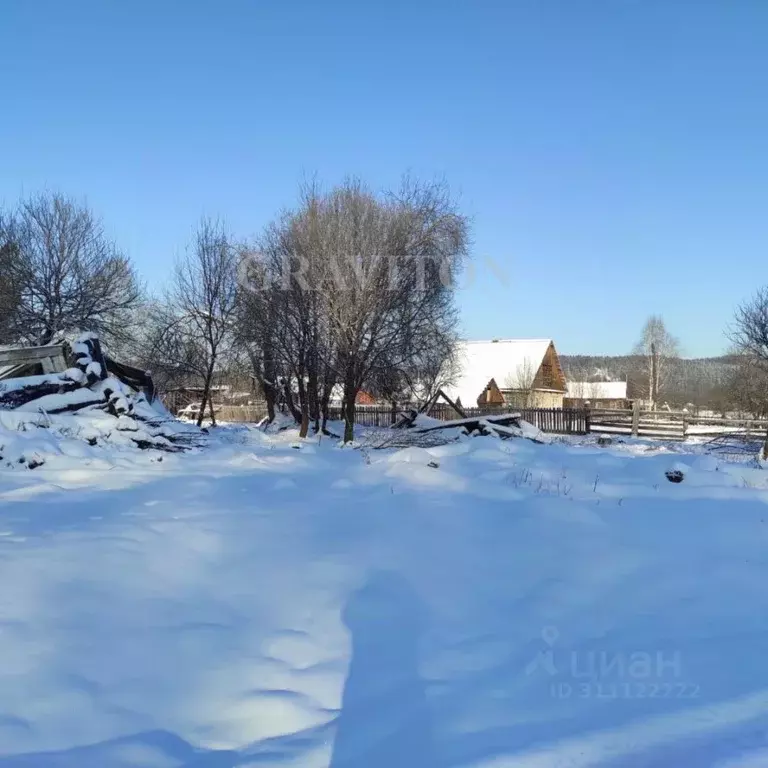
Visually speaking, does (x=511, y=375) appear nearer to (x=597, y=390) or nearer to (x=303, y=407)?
(x=303, y=407)

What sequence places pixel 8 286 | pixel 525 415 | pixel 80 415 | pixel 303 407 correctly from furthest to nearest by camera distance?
pixel 525 415 < pixel 8 286 < pixel 303 407 < pixel 80 415

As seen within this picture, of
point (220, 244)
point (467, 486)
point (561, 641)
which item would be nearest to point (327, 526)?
point (467, 486)

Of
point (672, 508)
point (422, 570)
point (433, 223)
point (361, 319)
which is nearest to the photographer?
point (422, 570)

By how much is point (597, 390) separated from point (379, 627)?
240ft

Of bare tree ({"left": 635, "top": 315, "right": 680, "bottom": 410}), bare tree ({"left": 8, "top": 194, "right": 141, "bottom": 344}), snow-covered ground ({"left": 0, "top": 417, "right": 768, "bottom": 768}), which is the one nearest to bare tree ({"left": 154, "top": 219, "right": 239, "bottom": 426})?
bare tree ({"left": 8, "top": 194, "right": 141, "bottom": 344})

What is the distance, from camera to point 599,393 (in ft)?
235

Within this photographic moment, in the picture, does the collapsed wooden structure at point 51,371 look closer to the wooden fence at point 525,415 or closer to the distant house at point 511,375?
the wooden fence at point 525,415

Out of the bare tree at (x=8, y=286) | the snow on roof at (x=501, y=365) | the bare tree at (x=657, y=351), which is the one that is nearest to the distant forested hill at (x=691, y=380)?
the bare tree at (x=657, y=351)

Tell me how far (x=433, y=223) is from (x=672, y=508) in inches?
572

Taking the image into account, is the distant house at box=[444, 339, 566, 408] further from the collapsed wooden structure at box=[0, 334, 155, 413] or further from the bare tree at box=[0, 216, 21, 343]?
the collapsed wooden structure at box=[0, 334, 155, 413]

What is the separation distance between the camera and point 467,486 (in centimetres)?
609

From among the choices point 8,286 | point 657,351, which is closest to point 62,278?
point 8,286

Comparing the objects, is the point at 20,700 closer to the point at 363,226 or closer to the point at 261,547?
the point at 261,547

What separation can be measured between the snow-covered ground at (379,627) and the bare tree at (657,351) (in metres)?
52.0
